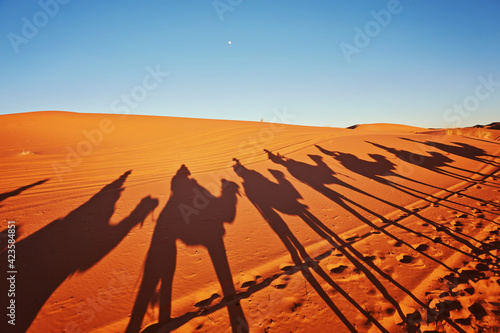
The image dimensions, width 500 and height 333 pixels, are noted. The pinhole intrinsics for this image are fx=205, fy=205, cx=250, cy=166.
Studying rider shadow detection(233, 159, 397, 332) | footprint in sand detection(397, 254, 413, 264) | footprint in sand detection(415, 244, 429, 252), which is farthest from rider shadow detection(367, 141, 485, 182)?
footprint in sand detection(397, 254, 413, 264)

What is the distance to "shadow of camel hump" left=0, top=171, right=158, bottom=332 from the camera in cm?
258

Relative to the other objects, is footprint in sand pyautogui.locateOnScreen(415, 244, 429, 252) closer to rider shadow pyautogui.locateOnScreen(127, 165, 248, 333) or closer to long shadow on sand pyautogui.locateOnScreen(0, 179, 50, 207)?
rider shadow pyautogui.locateOnScreen(127, 165, 248, 333)

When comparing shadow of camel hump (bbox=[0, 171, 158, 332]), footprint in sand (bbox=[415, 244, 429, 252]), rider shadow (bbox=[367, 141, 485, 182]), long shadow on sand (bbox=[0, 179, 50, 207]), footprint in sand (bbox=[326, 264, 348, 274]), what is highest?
rider shadow (bbox=[367, 141, 485, 182])

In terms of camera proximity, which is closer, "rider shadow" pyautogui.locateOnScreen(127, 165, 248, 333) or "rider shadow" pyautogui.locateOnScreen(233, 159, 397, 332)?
"rider shadow" pyautogui.locateOnScreen(127, 165, 248, 333)

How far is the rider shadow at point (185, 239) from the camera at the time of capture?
7.81 feet

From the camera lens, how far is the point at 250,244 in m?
3.72

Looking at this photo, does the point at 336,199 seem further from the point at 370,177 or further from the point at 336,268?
the point at 336,268

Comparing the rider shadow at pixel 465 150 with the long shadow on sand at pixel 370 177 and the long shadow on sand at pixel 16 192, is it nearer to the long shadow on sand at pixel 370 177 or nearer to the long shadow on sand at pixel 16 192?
the long shadow on sand at pixel 370 177

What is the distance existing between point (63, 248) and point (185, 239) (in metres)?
1.99

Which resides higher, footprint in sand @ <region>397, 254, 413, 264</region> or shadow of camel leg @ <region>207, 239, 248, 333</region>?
footprint in sand @ <region>397, 254, 413, 264</region>

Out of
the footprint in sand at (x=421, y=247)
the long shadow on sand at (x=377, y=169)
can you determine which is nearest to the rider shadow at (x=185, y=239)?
the footprint in sand at (x=421, y=247)

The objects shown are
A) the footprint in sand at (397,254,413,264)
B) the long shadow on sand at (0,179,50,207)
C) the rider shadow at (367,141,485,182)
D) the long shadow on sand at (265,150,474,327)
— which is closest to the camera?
the long shadow on sand at (265,150,474,327)

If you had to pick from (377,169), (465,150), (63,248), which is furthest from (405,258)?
(465,150)

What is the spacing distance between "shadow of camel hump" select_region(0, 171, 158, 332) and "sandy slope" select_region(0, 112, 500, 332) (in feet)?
0.07
